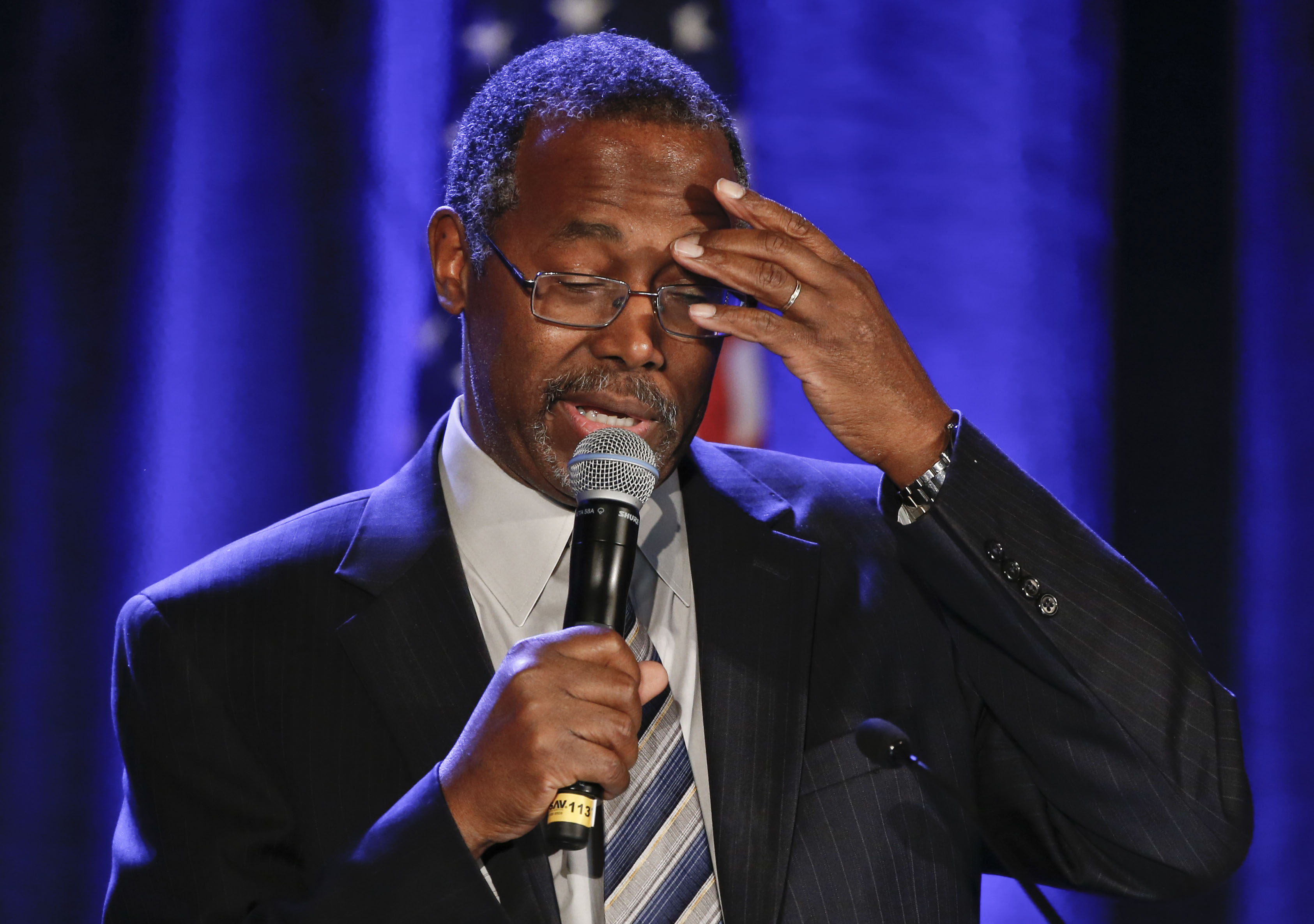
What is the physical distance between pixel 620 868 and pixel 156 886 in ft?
1.96

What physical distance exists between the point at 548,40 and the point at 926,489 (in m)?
1.32

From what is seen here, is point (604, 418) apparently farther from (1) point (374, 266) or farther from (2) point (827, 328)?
(1) point (374, 266)

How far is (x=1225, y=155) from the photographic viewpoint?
2.50 m

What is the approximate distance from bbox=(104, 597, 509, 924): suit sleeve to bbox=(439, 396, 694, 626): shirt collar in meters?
0.37

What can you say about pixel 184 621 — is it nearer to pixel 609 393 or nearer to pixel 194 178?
pixel 609 393

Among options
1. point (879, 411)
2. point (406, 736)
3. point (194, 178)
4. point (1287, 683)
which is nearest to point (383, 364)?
point (194, 178)

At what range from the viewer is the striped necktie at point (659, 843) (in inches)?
61.9

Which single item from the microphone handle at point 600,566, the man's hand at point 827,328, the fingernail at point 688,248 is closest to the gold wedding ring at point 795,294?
the man's hand at point 827,328

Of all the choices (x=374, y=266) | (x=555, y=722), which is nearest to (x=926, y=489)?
(x=555, y=722)

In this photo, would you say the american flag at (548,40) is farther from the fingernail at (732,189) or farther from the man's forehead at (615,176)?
the fingernail at (732,189)

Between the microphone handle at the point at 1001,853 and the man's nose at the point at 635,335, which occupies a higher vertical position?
the man's nose at the point at 635,335

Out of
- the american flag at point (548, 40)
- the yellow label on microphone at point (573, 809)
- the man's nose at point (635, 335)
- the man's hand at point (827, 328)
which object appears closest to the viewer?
the yellow label on microphone at point (573, 809)

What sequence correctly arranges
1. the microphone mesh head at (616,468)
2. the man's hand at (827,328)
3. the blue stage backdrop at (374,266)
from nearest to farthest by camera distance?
the microphone mesh head at (616,468)
the man's hand at (827,328)
the blue stage backdrop at (374,266)

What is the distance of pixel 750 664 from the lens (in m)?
1.77
